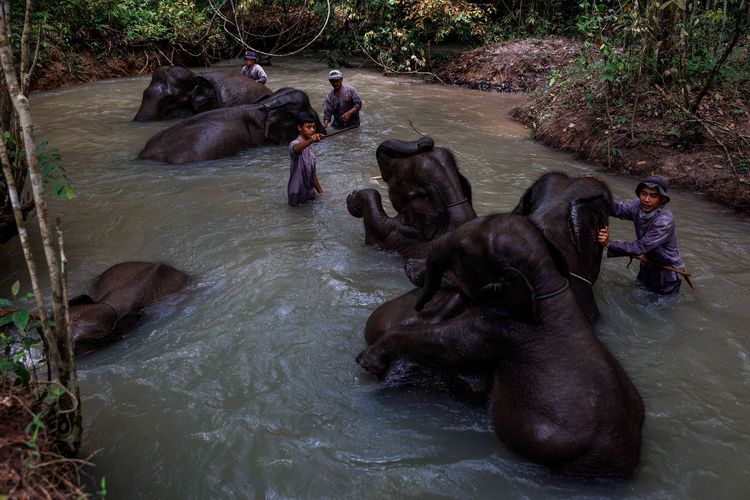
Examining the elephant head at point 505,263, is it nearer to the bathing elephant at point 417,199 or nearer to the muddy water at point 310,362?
the muddy water at point 310,362

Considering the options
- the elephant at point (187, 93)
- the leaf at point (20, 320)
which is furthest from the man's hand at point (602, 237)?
the elephant at point (187, 93)

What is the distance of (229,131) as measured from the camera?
879cm

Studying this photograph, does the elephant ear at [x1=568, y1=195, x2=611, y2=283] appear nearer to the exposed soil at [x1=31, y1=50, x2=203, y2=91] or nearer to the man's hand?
the man's hand

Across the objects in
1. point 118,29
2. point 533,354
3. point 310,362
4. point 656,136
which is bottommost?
point 310,362

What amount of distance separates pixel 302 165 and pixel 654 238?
12.3 ft

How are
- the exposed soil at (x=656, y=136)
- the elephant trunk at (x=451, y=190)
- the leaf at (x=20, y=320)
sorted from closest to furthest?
the leaf at (x=20, y=320) → the elephant trunk at (x=451, y=190) → the exposed soil at (x=656, y=136)

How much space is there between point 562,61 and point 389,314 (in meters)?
11.9

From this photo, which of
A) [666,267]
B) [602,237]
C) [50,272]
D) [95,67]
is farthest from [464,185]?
[95,67]

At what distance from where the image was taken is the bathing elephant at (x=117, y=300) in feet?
13.5

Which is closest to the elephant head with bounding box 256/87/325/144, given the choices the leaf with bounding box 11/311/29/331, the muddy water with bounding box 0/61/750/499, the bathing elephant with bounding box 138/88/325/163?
the bathing elephant with bounding box 138/88/325/163

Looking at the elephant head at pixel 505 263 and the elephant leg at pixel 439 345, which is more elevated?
the elephant head at pixel 505 263

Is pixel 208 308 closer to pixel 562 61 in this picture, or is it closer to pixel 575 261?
pixel 575 261

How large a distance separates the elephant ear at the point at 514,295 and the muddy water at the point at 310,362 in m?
0.73

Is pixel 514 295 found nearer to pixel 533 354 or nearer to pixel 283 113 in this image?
pixel 533 354
